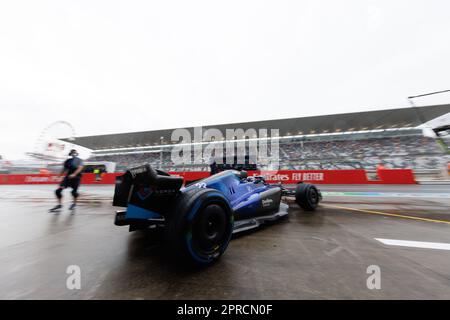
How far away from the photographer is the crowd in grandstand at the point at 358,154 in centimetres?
2142

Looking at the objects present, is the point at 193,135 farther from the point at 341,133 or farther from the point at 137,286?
the point at 137,286

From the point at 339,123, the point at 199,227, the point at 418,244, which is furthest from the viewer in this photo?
the point at 339,123

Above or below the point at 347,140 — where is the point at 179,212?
below

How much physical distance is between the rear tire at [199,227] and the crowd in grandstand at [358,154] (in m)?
18.0

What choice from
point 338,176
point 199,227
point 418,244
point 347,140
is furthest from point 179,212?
point 347,140

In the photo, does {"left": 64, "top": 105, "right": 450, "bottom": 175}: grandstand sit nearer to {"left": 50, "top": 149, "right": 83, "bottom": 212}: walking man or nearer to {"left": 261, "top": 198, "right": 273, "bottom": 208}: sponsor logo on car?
{"left": 50, "top": 149, "right": 83, "bottom": 212}: walking man

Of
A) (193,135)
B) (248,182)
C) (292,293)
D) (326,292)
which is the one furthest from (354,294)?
(193,135)

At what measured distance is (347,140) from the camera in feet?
91.0

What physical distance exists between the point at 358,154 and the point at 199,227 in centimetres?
3057

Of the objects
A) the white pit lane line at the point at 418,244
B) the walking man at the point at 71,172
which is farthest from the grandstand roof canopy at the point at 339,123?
the white pit lane line at the point at 418,244

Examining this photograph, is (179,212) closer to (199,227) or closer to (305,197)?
(199,227)

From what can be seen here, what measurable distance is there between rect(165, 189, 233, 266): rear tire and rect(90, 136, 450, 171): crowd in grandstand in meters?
18.0

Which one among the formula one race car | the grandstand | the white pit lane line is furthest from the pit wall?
the grandstand

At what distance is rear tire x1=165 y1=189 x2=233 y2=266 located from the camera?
1.47 m
